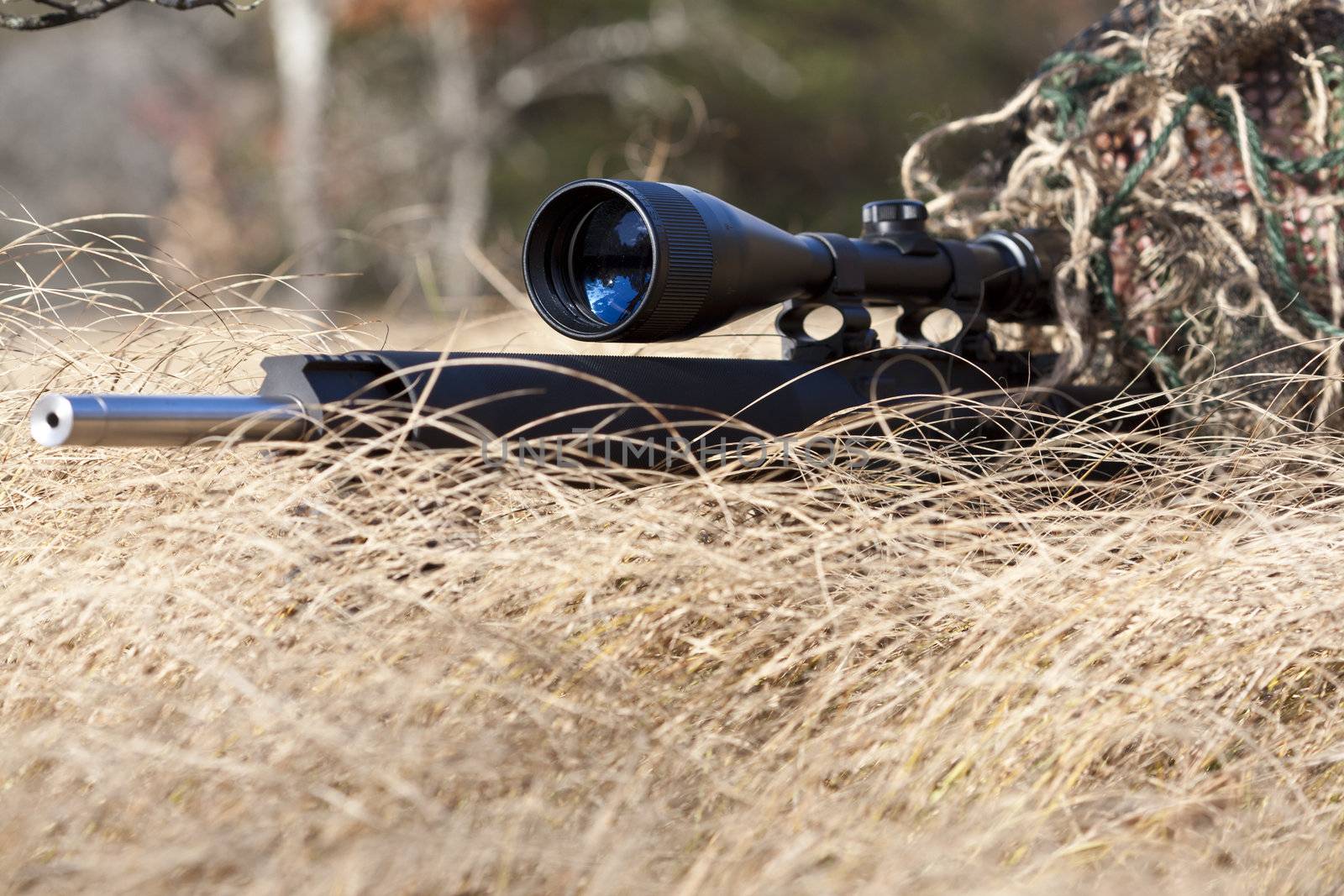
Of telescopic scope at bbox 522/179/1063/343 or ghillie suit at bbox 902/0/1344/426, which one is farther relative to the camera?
ghillie suit at bbox 902/0/1344/426

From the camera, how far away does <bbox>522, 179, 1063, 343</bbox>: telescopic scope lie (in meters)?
1.61

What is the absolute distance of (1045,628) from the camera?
1.42 m

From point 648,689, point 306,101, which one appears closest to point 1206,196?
point 648,689

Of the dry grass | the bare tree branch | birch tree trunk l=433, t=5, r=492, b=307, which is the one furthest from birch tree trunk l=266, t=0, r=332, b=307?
the dry grass

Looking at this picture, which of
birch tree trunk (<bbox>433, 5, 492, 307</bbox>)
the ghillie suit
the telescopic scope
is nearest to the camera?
the telescopic scope

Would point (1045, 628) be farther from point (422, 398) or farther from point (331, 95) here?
point (331, 95)

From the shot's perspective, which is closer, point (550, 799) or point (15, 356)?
point (550, 799)

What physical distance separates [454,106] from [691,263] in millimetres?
10390

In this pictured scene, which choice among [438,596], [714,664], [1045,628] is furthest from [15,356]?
[1045,628]

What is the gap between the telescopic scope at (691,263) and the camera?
161 cm

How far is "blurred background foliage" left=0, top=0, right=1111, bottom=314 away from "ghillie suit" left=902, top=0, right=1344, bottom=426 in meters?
9.04

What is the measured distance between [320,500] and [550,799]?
1.60ft

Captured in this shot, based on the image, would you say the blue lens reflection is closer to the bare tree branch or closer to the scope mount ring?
the scope mount ring

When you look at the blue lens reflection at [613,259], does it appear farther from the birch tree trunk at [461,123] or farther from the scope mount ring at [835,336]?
the birch tree trunk at [461,123]
